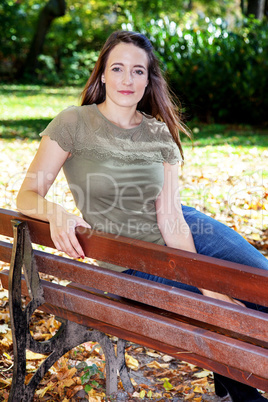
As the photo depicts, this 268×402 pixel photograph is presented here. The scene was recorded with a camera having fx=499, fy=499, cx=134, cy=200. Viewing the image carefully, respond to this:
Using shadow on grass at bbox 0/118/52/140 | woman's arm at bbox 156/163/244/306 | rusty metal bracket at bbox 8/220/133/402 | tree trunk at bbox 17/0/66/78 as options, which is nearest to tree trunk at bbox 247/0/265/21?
shadow on grass at bbox 0/118/52/140


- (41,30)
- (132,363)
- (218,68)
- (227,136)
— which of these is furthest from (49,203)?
(41,30)

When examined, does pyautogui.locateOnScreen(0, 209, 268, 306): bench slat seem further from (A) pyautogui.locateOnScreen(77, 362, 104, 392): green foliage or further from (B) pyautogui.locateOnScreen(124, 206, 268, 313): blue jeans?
(A) pyautogui.locateOnScreen(77, 362, 104, 392): green foliage

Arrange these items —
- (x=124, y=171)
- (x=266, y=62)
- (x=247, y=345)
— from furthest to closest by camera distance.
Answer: (x=266, y=62)
(x=124, y=171)
(x=247, y=345)

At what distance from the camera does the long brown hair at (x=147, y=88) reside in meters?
2.53

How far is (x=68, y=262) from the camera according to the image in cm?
210

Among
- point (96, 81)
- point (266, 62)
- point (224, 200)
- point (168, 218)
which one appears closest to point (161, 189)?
point (168, 218)

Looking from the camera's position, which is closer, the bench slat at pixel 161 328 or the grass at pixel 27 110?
the bench slat at pixel 161 328

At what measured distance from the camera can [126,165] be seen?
245 centimetres

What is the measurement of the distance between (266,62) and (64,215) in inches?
365

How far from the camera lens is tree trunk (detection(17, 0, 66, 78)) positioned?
68.9 feet

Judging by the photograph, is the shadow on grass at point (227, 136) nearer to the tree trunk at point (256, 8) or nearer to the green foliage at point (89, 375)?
the tree trunk at point (256, 8)

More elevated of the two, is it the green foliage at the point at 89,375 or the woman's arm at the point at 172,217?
the woman's arm at the point at 172,217

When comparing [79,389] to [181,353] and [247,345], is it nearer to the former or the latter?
[181,353]

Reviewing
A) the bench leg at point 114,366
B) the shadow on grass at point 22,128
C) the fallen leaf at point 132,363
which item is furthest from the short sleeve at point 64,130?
the shadow on grass at point 22,128
